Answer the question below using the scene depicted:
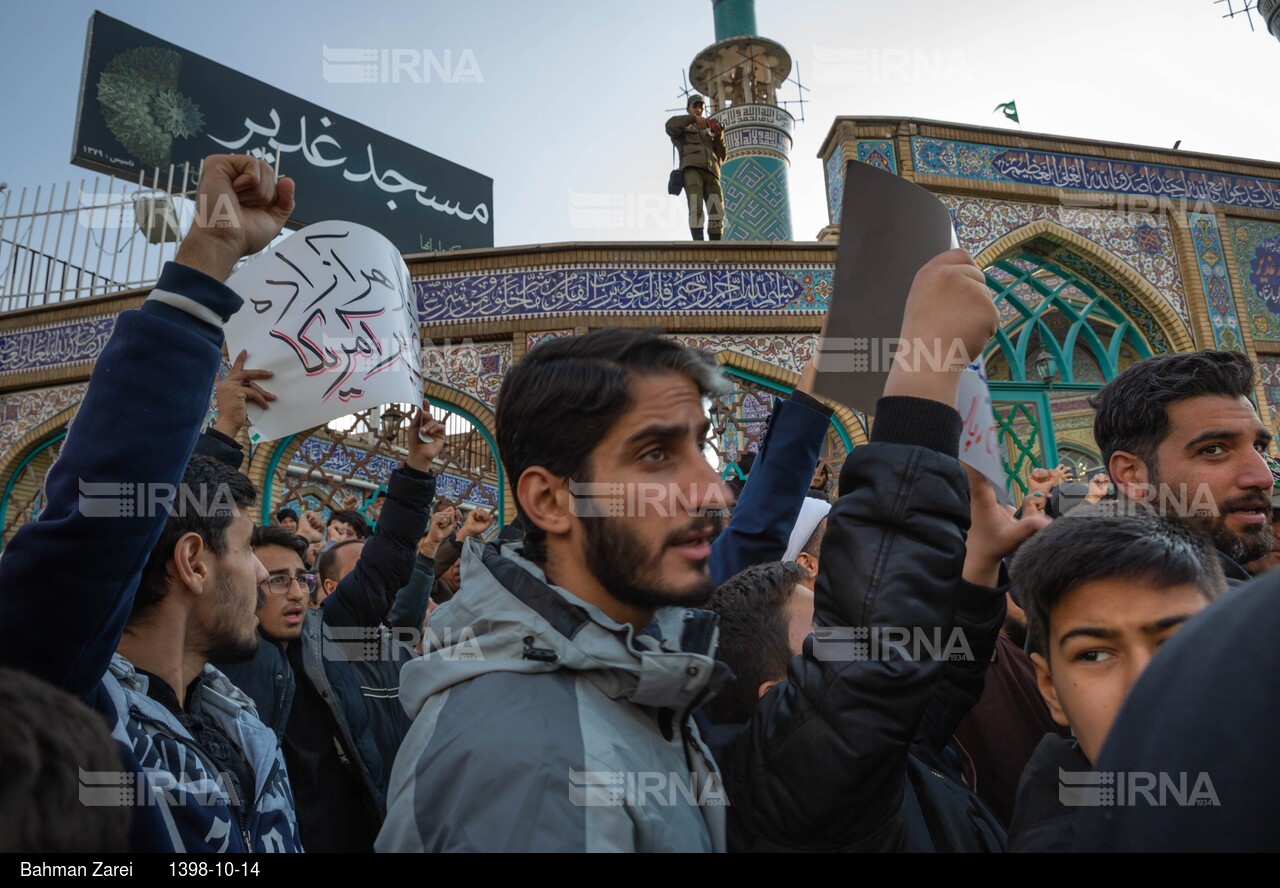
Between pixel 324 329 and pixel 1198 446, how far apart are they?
2454mm

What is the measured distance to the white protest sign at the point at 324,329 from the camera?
Result: 9.41 ft

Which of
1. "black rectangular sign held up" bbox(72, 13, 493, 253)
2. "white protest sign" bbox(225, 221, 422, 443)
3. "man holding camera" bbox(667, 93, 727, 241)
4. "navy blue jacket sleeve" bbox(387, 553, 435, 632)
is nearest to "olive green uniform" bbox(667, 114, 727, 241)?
"man holding camera" bbox(667, 93, 727, 241)

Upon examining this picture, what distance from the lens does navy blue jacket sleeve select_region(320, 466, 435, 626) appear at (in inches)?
106

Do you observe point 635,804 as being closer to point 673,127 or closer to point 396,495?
point 396,495

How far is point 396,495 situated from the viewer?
273 cm

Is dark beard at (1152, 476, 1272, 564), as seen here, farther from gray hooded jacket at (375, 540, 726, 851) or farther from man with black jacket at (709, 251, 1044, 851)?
gray hooded jacket at (375, 540, 726, 851)

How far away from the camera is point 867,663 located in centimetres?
108

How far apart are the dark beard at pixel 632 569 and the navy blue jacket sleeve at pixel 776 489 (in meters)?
0.81

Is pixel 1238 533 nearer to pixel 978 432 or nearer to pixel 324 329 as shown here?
pixel 978 432

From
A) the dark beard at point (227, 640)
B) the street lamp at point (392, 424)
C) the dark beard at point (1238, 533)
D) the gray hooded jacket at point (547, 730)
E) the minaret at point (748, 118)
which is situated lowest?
the gray hooded jacket at point (547, 730)

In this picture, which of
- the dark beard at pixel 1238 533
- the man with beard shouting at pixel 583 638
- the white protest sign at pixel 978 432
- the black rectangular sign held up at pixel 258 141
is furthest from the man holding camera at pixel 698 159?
the man with beard shouting at pixel 583 638

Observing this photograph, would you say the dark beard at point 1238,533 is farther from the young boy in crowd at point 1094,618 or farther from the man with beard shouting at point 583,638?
the man with beard shouting at point 583,638

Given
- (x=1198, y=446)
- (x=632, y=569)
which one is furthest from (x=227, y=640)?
(x=1198, y=446)

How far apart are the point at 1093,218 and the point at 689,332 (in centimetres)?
411
